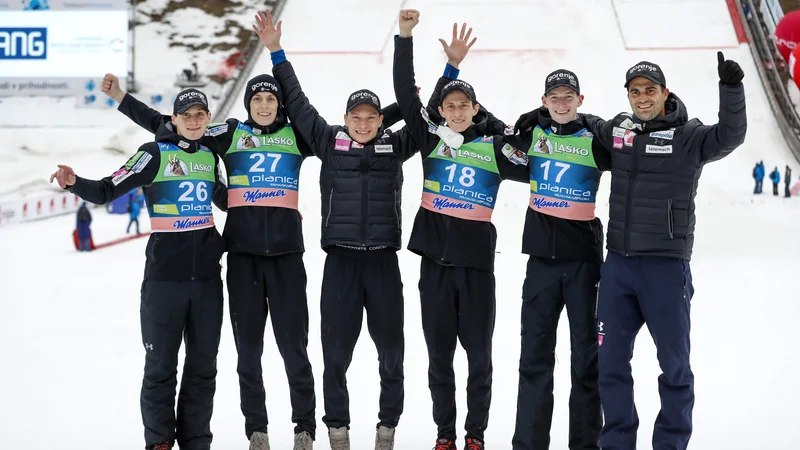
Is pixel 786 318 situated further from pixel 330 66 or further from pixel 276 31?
pixel 330 66

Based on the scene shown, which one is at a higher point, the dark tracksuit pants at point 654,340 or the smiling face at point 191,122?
the smiling face at point 191,122

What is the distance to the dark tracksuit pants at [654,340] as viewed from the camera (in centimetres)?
383

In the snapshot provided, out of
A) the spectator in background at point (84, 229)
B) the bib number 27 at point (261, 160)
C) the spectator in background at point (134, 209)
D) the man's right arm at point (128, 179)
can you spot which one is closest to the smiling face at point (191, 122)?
the man's right arm at point (128, 179)

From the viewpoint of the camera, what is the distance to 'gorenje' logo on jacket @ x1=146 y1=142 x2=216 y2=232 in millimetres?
4297

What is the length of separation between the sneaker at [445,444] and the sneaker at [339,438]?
0.46 m

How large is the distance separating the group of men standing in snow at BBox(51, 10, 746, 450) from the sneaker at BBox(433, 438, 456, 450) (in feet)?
0.05

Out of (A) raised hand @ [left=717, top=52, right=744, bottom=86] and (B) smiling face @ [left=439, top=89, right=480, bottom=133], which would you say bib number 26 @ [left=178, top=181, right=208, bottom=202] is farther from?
(A) raised hand @ [left=717, top=52, right=744, bottom=86]

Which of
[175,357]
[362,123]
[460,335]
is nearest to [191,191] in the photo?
[175,357]

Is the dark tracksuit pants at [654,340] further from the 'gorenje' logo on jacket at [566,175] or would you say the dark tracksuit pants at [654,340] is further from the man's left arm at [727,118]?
the man's left arm at [727,118]

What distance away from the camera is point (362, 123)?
175 inches

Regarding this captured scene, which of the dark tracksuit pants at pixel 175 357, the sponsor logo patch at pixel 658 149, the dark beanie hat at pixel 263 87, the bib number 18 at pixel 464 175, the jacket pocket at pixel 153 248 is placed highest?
the dark beanie hat at pixel 263 87

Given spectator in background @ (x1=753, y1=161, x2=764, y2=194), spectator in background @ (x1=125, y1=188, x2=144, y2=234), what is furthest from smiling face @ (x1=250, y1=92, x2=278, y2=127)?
spectator in background @ (x1=753, y1=161, x2=764, y2=194)

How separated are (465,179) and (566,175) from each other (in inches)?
20.7

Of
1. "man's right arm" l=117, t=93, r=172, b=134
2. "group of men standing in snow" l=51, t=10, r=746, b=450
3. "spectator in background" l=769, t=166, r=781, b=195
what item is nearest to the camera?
"group of men standing in snow" l=51, t=10, r=746, b=450
